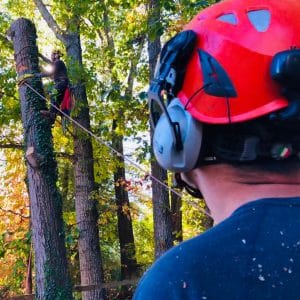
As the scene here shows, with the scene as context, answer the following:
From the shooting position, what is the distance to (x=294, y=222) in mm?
1011

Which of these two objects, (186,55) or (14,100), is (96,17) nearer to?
(14,100)

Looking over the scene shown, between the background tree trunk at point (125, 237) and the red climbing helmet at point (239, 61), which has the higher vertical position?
the background tree trunk at point (125, 237)

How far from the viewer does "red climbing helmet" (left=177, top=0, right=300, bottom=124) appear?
1082 mm

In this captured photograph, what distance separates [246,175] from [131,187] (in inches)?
500

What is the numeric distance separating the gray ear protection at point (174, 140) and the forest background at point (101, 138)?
197 inches

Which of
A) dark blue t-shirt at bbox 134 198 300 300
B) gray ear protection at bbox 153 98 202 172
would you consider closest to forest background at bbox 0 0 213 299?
gray ear protection at bbox 153 98 202 172

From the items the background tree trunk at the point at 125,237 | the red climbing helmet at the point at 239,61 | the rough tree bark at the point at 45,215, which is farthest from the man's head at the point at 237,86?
the background tree trunk at the point at 125,237

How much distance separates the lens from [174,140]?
121 centimetres

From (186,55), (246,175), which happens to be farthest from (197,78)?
(246,175)

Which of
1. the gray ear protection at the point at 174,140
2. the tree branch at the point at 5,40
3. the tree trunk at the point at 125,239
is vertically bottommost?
the gray ear protection at the point at 174,140

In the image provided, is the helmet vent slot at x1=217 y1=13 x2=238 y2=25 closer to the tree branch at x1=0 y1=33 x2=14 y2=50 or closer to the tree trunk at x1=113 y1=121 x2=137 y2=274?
the tree branch at x1=0 y1=33 x2=14 y2=50

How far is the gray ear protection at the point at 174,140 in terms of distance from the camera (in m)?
1.14

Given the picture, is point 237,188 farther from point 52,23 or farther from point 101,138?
point 52,23

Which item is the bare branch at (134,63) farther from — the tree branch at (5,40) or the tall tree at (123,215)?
the tree branch at (5,40)
